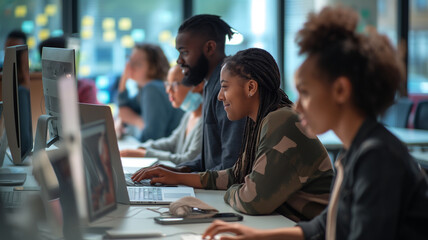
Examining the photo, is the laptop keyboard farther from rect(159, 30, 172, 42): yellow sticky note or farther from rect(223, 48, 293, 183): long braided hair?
rect(159, 30, 172, 42): yellow sticky note

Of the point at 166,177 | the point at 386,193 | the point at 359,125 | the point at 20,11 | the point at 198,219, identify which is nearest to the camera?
the point at 386,193

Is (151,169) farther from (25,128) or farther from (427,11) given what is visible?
(427,11)

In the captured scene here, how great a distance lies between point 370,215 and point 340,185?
16 cm

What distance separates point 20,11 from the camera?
5.91m

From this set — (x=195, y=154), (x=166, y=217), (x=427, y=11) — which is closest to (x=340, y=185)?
(x=166, y=217)

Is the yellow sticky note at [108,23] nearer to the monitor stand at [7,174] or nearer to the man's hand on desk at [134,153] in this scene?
the man's hand on desk at [134,153]

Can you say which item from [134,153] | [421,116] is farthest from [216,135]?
[421,116]

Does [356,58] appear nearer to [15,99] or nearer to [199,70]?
[15,99]

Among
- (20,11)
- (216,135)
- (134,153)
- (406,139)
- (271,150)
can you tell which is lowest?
(406,139)

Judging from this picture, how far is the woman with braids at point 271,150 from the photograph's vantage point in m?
1.74

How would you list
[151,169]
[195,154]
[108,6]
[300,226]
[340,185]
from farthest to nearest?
[108,6] → [195,154] → [151,169] → [300,226] → [340,185]

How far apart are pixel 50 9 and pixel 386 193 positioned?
5551 mm

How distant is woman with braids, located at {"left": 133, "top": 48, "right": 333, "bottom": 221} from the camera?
68.5 inches

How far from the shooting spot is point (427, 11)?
6.59 metres
